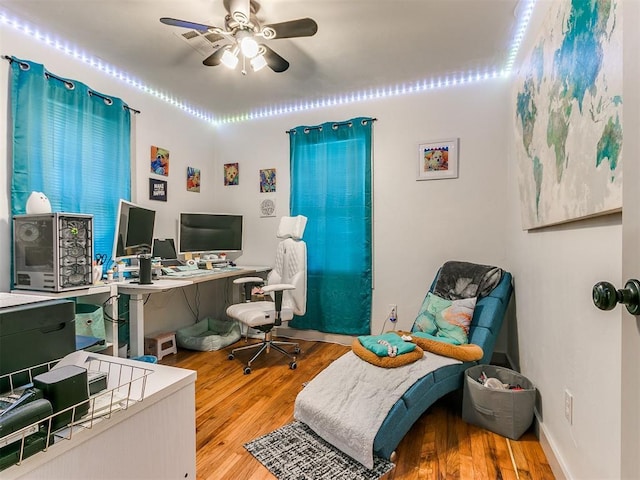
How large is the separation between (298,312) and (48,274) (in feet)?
6.19

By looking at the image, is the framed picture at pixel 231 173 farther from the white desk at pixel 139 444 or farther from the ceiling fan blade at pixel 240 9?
the white desk at pixel 139 444

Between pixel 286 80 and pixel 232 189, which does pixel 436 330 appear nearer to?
pixel 286 80

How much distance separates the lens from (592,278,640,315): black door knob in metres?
0.58

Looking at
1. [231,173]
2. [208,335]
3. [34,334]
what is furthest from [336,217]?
[34,334]

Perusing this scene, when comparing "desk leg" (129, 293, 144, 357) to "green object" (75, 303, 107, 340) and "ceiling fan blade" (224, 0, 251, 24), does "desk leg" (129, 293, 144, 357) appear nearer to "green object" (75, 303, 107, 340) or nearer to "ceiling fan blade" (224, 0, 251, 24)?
"green object" (75, 303, 107, 340)

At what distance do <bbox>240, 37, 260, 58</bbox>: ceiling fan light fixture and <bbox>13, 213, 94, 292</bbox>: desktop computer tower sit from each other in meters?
1.46

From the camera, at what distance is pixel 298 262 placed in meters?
3.18

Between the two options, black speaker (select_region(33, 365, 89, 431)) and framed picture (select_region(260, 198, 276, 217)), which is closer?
black speaker (select_region(33, 365, 89, 431))

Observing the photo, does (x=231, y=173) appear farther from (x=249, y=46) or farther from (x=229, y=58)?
(x=249, y=46)

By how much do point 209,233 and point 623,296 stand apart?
356cm

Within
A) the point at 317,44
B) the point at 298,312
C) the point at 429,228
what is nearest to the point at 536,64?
the point at 317,44

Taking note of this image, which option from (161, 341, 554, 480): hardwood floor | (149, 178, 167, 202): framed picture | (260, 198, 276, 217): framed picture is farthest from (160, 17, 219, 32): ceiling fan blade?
(161, 341, 554, 480): hardwood floor

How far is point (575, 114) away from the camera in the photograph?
1.20m

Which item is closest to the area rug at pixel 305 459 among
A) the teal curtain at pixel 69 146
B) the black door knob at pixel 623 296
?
the black door knob at pixel 623 296
